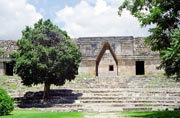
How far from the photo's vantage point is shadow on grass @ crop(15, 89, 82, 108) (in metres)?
27.1

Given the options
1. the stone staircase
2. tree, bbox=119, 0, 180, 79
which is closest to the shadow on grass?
the stone staircase

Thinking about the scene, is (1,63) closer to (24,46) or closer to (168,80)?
(24,46)

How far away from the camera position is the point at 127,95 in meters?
28.5

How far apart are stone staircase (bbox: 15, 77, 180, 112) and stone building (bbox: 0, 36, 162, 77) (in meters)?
8.66

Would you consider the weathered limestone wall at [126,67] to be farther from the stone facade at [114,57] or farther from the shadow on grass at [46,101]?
the shadow on grass at [46,101]

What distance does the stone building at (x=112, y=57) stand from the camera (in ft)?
137

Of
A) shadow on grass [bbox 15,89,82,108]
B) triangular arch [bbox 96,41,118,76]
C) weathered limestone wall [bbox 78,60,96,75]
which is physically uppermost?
triangular arch [bbox 96,41,118,76]

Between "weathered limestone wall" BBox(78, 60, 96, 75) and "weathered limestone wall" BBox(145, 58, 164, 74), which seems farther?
"weathered limestone wall" BBox(78, 60, 96, 75)

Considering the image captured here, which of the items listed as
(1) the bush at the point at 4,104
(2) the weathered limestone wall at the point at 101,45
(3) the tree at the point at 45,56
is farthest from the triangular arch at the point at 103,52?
(1) the bush at the point at 4,104

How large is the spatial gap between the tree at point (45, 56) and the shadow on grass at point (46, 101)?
2.89 ft

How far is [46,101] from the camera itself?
2795 centimetres

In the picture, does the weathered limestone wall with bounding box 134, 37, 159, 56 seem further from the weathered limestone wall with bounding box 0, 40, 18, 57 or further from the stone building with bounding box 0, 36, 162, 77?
the weathered limestone wall with bounding box 0, 40, 18, 57

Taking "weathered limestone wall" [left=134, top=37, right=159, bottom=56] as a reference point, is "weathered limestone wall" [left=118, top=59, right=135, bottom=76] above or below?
below

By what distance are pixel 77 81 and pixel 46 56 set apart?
728 centimetres
